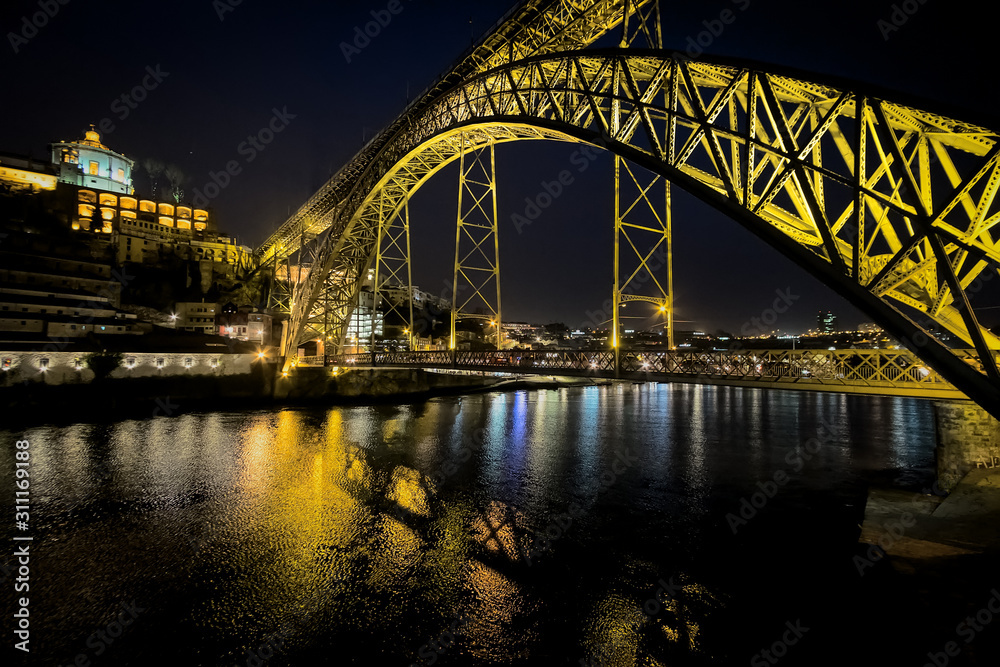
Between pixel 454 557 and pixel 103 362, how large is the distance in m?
27.1

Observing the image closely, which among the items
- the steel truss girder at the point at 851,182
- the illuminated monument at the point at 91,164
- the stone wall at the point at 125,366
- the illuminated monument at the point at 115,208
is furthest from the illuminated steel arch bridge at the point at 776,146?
the illuminated monument at the point at 91,164

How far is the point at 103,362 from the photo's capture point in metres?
23.4

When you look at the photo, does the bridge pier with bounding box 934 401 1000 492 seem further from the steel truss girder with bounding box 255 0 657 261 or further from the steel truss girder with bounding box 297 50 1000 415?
the steel truss girder with bounding box 255 0 657 261

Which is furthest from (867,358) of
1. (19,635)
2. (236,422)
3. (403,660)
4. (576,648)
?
(236,422)

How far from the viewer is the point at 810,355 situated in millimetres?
7746

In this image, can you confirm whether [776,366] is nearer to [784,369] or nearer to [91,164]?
[784,369]

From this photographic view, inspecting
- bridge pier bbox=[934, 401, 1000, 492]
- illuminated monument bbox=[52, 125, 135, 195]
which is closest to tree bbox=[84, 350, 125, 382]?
bridge pier bbox=[934, 401, 1000, 492]

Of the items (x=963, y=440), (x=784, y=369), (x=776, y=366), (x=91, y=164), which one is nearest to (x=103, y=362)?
(x=776, y=366)

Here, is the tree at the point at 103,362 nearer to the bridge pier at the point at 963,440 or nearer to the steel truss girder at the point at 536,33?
the steel truss girder at the point at 536,33

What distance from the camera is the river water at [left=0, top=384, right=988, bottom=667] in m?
4.37

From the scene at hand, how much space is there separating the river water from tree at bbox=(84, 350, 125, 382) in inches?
430

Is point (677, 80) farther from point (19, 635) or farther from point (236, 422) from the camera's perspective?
point (236, 422)

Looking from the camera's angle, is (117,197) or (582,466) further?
(117,197)

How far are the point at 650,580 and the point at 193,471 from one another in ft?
36.5
